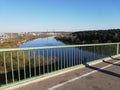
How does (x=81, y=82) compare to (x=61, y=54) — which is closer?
(x=81, y=82)

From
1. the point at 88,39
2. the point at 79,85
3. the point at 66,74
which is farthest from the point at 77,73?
the point at 88,39

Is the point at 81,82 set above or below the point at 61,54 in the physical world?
below

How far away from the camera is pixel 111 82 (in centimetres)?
373

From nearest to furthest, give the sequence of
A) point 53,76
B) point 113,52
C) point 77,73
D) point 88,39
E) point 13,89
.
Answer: point 13,89, point 53,76, point 77,73, point 113,52, point 88,39

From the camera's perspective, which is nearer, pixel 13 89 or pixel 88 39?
pixel 13 89

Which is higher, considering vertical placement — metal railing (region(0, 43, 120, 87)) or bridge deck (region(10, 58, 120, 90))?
metal railing (region(0, 43, 120, 87))

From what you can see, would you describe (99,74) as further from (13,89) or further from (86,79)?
(13,89)

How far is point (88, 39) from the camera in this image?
62344 mm

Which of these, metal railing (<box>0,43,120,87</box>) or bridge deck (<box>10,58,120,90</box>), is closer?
bridge deck (<box>10,58,120,90</box>)

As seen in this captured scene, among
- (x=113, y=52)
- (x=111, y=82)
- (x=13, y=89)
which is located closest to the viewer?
(x=13, y=89)

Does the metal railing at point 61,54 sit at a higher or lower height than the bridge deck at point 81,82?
higher

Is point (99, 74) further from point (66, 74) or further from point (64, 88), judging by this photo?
point (64, 88)

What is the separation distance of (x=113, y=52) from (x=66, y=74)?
4448mm

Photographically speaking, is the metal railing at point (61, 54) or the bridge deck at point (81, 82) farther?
the metal railing at point (61, 54)
